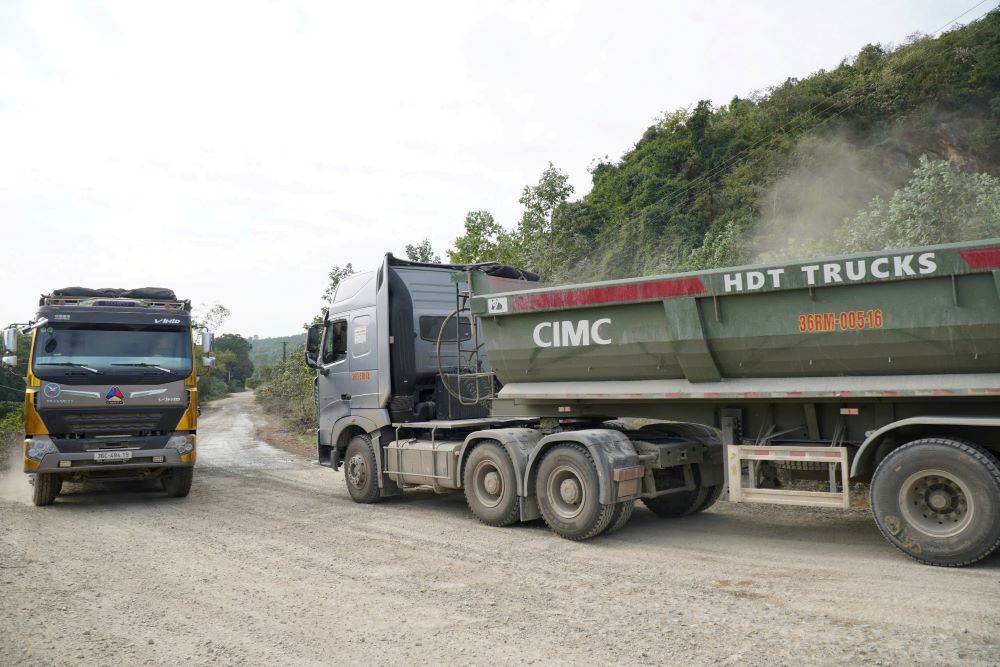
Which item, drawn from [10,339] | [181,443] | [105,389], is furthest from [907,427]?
[10,339]

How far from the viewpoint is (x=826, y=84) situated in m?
53.6

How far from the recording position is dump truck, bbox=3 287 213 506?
10.5 metres

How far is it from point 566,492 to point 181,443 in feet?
20.7

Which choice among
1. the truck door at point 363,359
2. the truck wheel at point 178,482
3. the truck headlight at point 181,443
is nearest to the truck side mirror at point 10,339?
the truck headlight at point 181,443

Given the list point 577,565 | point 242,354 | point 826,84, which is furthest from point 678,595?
point 242,354

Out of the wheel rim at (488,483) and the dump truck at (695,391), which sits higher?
the dump truck at (695,391)

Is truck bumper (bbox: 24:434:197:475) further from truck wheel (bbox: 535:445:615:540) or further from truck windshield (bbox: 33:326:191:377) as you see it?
truck wheel (bbox: 535:445:615:540)

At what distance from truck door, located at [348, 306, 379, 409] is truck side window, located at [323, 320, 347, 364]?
243mm

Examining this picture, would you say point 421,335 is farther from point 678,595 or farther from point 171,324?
point 678,595

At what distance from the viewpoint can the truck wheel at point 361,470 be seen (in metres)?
10.8

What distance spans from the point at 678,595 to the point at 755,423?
260cm

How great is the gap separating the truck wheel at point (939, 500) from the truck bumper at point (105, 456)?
9.32 meters

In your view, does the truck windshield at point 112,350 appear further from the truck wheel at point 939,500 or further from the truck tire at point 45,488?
the truck wheel at point 939,500

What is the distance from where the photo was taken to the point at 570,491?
→ 8016 mm
